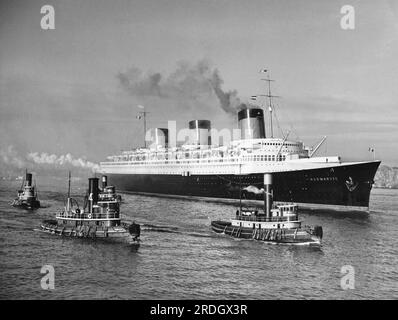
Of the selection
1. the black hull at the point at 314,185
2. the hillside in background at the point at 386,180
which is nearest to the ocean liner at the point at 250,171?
the black hull at the point at 314,185

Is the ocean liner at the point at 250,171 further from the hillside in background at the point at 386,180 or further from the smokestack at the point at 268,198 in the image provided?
the hillside in background at the point at 386,180

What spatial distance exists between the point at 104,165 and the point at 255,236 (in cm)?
7150

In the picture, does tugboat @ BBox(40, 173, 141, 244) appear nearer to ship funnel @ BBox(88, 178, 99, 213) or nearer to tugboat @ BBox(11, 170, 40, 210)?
ship funnel @ BBox(88, 178, 99, 213)

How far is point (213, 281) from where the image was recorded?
62.9 ft

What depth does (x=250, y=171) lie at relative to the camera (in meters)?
53.4

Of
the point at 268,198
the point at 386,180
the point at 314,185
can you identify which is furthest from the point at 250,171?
the point at 386,180

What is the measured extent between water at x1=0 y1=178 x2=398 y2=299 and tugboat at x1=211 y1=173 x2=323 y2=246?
2.67 ft

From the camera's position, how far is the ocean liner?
4297cm

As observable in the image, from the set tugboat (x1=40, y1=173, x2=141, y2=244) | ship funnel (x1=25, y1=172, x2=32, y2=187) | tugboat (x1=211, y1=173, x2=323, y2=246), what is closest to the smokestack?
tugboat (x1=211, y1=173, x2=323, y2=246)

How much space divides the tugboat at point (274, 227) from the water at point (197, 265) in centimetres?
81

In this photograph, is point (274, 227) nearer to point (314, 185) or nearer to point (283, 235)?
point (283, 235)

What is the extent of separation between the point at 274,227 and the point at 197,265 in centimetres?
779

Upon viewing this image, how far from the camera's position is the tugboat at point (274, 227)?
2672cm
